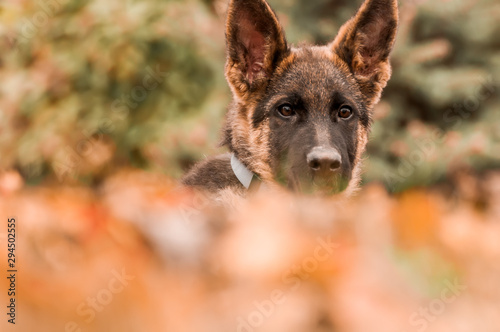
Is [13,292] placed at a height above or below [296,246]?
above

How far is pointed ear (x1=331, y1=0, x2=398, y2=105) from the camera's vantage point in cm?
418

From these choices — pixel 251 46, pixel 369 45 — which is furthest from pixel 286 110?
pixel 369 45

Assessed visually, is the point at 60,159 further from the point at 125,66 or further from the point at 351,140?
the point at 351,140

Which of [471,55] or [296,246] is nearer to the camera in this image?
[296,246]

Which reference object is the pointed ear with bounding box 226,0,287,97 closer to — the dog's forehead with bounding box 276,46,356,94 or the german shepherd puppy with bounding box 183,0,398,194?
the german shepherd puppy with bounding box 183,0,398,194

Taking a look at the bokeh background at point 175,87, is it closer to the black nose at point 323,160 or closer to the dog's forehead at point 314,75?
the dog's forehead at point 314,75

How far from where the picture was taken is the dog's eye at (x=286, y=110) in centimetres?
404

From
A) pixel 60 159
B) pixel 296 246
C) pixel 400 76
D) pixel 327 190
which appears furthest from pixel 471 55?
pixel 296 246

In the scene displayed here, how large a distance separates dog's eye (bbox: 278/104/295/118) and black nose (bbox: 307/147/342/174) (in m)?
0.57

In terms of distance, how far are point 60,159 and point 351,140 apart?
5.58m

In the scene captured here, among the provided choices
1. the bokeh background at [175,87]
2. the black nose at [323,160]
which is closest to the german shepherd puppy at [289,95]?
the black nose at [323,160]

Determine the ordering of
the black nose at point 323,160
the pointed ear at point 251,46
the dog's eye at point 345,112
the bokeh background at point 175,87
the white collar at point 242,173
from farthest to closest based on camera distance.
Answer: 1. the bokeh background at point 175,87
2. the dog's eye at point 345,112
3. the pointed ear at point 251,46
4. the white collar at point 242,173
5. the black nose at point 323,160

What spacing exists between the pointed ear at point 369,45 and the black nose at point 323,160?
3.50ft

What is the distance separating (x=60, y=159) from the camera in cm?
836
